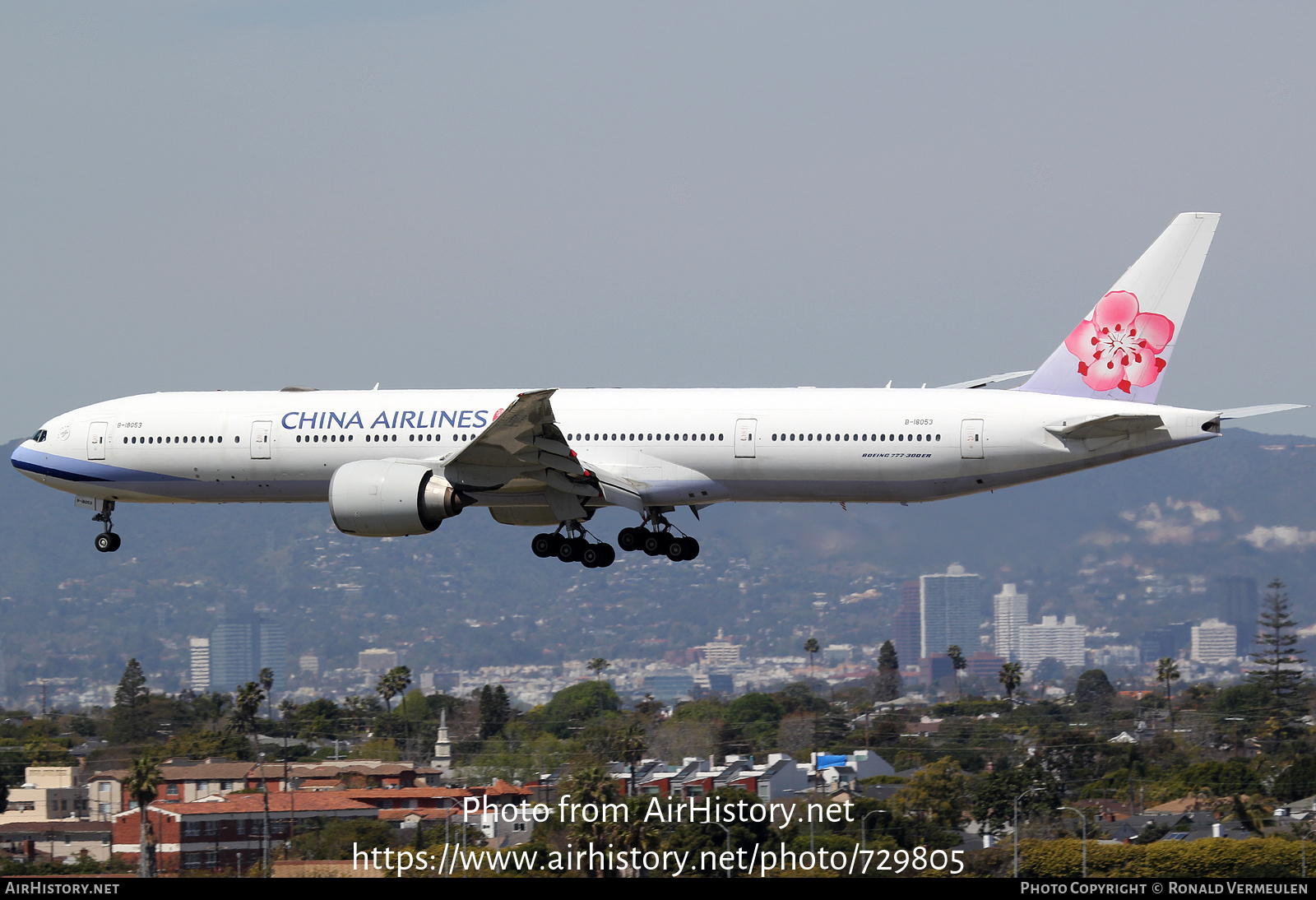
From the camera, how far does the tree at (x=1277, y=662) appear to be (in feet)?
386

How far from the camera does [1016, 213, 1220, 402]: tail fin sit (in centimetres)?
4194

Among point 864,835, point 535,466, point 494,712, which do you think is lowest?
point 864,835

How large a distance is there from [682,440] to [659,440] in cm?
66

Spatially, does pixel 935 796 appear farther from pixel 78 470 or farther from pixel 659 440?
pixel 78 470

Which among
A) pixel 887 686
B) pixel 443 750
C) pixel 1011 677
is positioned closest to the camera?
pixel 443 750

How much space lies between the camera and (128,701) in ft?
309

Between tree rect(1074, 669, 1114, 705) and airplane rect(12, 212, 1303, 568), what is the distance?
3208 inches

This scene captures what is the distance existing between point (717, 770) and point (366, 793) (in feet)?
62.1

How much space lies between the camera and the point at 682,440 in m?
42.0

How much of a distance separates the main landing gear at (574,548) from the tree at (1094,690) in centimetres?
8232

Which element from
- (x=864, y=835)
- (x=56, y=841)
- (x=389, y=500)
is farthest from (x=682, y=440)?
(x=56, y=841)

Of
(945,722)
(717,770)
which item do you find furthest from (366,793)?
(945,722)

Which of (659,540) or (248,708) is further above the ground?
(659,540)

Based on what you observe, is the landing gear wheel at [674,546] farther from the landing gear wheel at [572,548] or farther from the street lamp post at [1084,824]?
the street lamp post at [1084,824]
